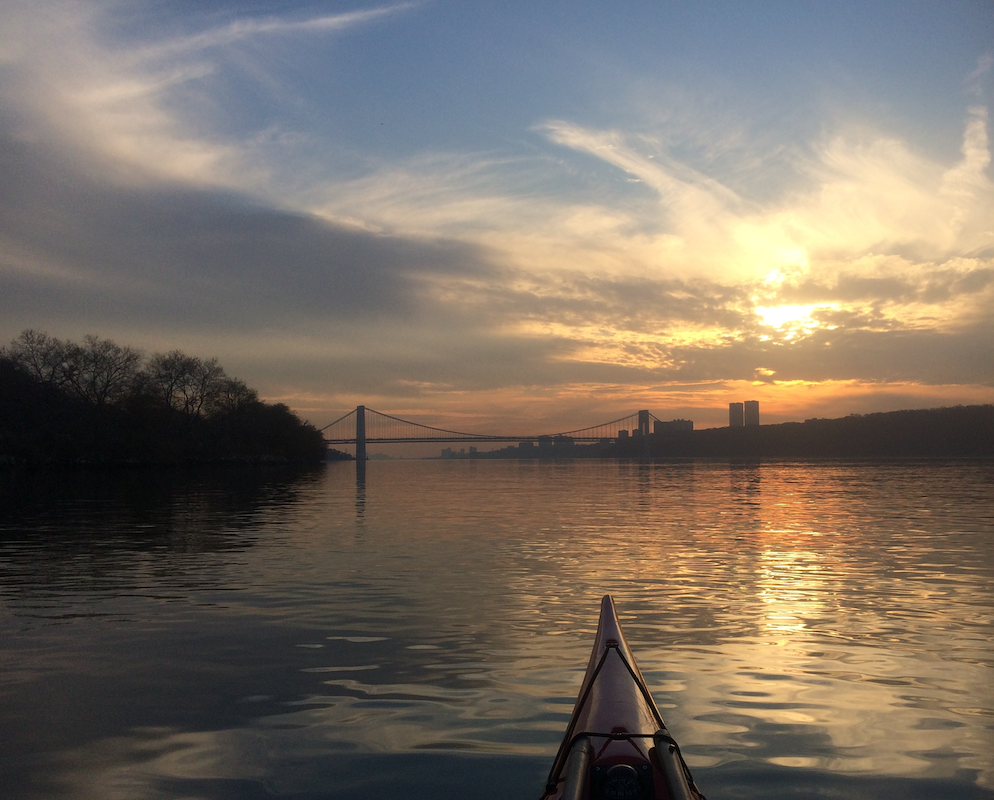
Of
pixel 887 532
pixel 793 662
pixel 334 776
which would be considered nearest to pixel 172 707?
pixel 334 776

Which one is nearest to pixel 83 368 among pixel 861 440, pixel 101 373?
pixel 101 373

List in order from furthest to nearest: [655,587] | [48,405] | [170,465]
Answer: [170,465]
[48,405]
[655,587]

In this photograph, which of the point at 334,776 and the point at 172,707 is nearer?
the point at 334,776

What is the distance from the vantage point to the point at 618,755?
3936 mm

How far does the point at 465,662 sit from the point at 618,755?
3.68 metres

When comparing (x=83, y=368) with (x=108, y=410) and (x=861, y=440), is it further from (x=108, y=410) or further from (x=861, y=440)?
(x=861, y=440)

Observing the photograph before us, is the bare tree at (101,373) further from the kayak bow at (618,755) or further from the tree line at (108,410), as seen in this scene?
the kayak bow at (618,755)

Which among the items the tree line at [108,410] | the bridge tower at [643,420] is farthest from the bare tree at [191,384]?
the bridge tower at [643,420]

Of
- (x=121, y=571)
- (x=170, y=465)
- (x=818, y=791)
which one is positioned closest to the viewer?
(x=818, y=791)

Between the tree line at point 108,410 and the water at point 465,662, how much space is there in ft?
229

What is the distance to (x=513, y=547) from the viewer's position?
16.0 m

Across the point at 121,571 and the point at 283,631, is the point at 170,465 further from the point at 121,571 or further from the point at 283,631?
the point at 283,631

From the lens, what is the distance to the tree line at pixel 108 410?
75.6m

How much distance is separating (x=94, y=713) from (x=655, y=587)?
800 centimetres
